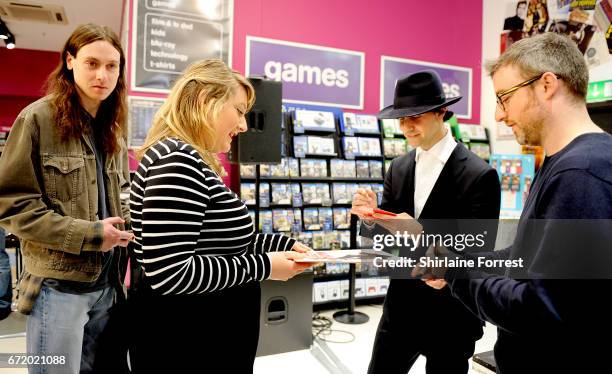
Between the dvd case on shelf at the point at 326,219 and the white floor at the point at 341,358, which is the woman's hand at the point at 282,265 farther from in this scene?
the dvd case on shelf at the point at 326,219

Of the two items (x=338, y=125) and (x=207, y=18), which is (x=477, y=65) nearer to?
(x=338, y=125)

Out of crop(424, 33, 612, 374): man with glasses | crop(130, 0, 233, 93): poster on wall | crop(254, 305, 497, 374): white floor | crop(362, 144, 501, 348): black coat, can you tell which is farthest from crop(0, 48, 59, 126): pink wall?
crop(424, 33, 612, 374): man with glasses

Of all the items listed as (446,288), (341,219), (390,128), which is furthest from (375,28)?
(446,288)

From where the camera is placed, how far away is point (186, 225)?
1.16 m

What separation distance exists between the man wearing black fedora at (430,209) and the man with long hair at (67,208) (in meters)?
1.16

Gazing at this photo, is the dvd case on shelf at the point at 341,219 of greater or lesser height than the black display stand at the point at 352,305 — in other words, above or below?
above

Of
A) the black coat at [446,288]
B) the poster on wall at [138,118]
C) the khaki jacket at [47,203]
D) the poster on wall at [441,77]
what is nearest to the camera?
the khaki jacket at [47,203]

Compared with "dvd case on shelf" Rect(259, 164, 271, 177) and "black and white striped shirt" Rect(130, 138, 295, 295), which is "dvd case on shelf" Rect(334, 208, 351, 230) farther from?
"black and white striped shirt" Rect(130, 138, 295, 295)

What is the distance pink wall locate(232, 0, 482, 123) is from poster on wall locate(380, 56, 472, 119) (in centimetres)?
7

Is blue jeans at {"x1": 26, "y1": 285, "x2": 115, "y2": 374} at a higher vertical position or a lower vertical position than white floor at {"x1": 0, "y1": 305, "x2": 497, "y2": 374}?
higher

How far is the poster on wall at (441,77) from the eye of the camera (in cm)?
552

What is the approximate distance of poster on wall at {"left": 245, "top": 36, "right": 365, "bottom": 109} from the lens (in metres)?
4.88

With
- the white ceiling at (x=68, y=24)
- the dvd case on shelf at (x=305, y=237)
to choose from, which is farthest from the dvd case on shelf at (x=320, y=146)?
the white ceiling at (x=68, y=24)

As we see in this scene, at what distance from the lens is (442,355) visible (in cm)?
193
